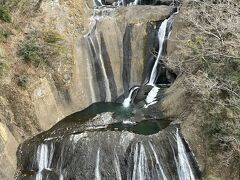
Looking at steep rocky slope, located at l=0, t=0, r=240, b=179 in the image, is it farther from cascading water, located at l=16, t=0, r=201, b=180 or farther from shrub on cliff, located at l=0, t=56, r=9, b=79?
cascading water, located at l=16, t=0, r=201, b=180

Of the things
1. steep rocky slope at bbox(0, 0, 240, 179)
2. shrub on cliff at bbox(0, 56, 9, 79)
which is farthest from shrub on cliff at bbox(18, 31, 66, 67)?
shrub on cliff at bbox(0, 56, 9, 79)

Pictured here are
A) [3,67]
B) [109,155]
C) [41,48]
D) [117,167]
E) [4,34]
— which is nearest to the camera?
[117,167]

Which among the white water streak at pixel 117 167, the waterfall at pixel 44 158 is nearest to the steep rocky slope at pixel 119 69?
the waterfall at pixel 44 158

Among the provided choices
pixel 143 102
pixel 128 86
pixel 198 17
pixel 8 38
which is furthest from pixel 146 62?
pixel 8 38

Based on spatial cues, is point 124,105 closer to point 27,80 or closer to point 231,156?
point 27,80

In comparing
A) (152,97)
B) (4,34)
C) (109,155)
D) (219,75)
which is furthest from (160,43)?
(109,155)

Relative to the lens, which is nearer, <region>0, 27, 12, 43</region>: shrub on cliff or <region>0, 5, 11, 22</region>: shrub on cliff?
<region>0, 27, 12, 43</region>: shrub on cliff

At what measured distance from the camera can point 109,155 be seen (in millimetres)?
15680

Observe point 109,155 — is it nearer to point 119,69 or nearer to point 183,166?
point 183,166

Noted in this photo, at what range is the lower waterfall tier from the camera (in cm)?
1559

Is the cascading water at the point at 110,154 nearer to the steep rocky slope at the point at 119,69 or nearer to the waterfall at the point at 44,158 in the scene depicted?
the waterfall at the point at 44,158

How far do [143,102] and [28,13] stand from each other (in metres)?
7.73

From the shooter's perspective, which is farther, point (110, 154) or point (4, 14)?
point (4, 14)

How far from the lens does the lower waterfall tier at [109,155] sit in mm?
15586
